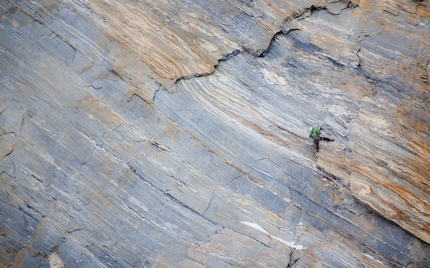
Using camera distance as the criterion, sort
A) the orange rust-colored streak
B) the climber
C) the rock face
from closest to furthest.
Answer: the rock face
the climber
the orange rust-colored streak

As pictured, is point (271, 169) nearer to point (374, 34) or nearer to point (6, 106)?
point (374, 34)

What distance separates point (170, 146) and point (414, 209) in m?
6.99

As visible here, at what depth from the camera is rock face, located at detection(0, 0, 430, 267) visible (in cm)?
1125

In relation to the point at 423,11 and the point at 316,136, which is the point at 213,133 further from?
the point at 423,11

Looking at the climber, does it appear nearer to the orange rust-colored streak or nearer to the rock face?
the rock face

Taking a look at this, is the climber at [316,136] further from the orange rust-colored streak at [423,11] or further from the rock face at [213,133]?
the orange rust-colored streak at [423,11]

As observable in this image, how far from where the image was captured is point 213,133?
11539mm

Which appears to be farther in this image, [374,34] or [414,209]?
[374,34]

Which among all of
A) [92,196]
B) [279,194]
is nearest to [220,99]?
[279,194]

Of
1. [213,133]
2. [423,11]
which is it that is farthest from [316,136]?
[423,11]

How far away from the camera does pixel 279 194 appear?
11.4 meters

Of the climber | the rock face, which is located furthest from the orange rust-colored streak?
the climber

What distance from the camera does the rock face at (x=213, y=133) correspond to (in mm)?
11250

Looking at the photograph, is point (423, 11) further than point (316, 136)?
Yes
